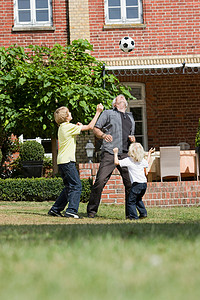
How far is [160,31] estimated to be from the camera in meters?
15.8

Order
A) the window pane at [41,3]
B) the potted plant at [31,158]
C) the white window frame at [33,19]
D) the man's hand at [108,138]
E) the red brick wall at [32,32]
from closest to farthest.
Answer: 1. the man's hand at [108,138]
2. the potted plant at [31,158]
3. the red brick wall at [32,32]
4. the white window frame at [33,19]
5. the window pane at [41,3]

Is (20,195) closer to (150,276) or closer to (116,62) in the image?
(116,62)

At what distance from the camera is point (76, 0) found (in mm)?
15523

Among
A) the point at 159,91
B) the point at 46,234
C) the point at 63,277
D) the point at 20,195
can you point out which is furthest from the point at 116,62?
the point at 63,277

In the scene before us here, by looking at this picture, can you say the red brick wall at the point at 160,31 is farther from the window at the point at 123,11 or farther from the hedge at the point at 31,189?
the hedge at the point at 31,189

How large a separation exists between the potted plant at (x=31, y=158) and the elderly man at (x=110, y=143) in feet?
20.3

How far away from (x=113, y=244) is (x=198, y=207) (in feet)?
23.0

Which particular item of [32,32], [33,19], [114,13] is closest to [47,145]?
[32,32]

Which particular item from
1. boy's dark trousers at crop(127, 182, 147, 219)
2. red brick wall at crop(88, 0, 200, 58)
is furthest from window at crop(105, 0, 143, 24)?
boy's dark trousers at crop(127, 182, 147, 219)

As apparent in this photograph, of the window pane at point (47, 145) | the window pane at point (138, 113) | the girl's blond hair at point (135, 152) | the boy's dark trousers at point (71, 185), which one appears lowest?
the boy's dark trousers at point (71, 185)

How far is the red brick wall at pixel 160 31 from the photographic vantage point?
1560 centimetres

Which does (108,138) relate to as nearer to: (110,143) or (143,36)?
(110,143)

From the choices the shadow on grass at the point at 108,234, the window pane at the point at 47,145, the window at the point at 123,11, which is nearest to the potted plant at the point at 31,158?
the window pane at the point at 47,145

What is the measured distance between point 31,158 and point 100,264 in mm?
10829
